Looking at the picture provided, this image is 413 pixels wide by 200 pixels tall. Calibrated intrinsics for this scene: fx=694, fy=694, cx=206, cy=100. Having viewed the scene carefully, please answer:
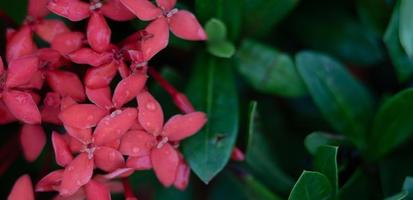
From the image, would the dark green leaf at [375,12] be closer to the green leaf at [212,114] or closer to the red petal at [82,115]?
the green leaf at [212,114]

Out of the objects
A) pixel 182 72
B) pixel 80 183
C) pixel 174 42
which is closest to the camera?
pixel 80 183

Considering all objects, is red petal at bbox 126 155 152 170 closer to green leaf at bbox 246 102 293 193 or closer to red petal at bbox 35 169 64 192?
red petal at bbox 35 169 64 192

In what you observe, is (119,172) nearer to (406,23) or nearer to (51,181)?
(51,181)

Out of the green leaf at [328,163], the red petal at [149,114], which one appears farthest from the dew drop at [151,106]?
the green leaf at [328,163]

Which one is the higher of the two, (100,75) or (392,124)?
(100,75)

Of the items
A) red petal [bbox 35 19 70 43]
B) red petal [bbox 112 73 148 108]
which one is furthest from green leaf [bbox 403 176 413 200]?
red petal [bbox 35 19 70 43]

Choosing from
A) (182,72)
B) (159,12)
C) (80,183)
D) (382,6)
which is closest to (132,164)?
(80,183)

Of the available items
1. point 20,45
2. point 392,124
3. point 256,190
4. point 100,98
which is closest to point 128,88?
point 100,98

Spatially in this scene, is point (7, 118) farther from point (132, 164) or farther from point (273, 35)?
point (273, 35)
